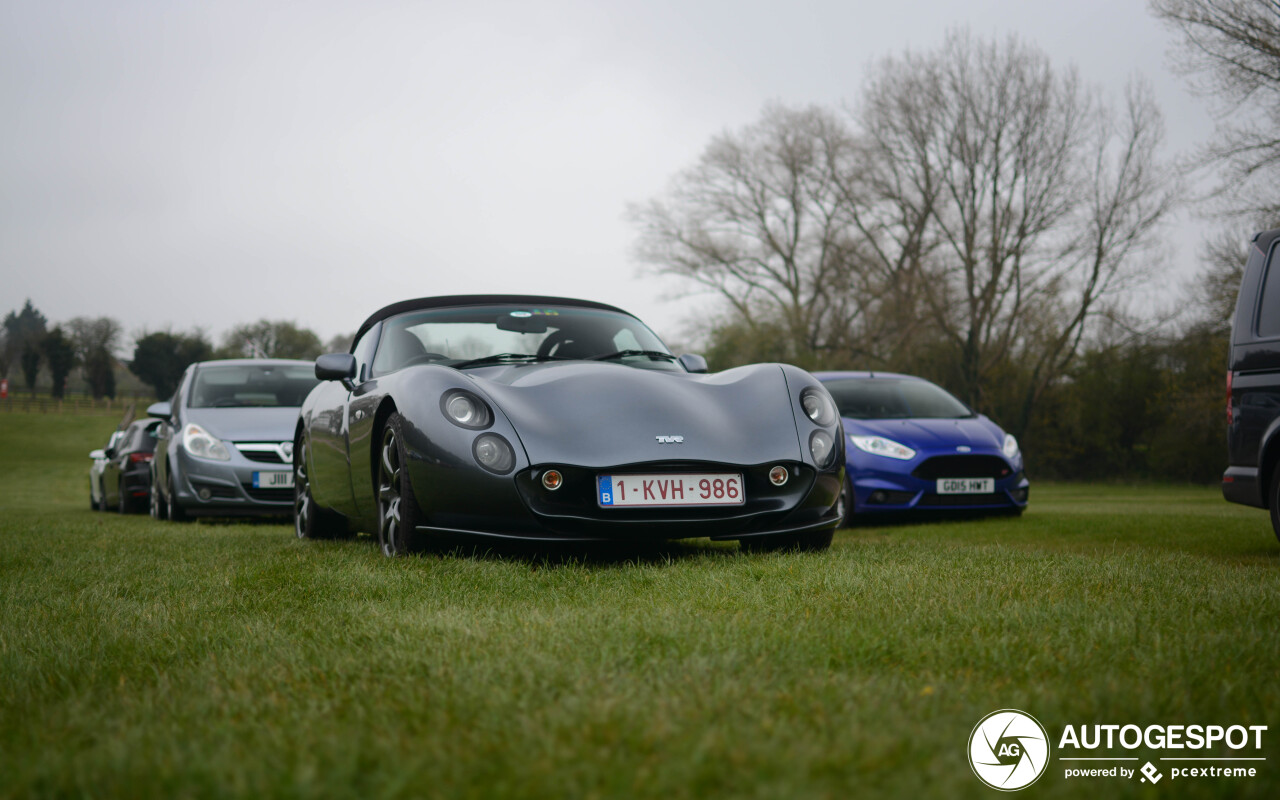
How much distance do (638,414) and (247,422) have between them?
6930 mm

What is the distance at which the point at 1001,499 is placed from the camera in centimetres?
966

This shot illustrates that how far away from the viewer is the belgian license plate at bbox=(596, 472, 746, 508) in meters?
4.65

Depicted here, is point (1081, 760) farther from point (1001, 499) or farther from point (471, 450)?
point (1001, 499)

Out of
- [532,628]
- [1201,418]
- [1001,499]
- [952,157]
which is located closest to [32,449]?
[952,157]

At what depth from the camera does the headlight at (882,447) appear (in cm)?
938

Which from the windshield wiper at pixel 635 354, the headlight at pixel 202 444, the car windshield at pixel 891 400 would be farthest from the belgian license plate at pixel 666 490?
the headlight at pixel 202 444

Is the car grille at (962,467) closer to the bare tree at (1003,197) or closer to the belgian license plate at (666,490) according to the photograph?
the belgian license plate at (666,490)

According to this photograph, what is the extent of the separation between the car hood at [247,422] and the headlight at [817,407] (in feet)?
21.3

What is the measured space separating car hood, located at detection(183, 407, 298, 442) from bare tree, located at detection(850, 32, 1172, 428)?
22256mm

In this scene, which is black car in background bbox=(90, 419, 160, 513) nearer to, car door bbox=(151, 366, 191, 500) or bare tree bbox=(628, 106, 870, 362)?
car door bbox=(151, 366, 191, 500)

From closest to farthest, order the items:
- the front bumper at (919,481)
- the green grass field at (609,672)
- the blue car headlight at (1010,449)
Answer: the green grass field at (609,672) → the front bumper at (919,481) → the blue car headlight at (1010,449)

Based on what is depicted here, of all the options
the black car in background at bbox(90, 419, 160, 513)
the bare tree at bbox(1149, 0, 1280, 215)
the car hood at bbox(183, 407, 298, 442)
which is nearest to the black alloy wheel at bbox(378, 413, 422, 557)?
the car hood at bbox(183, 407, 298, 442)

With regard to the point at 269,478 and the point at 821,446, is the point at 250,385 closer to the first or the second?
the point at 269,478

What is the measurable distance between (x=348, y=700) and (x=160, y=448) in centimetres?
1010
